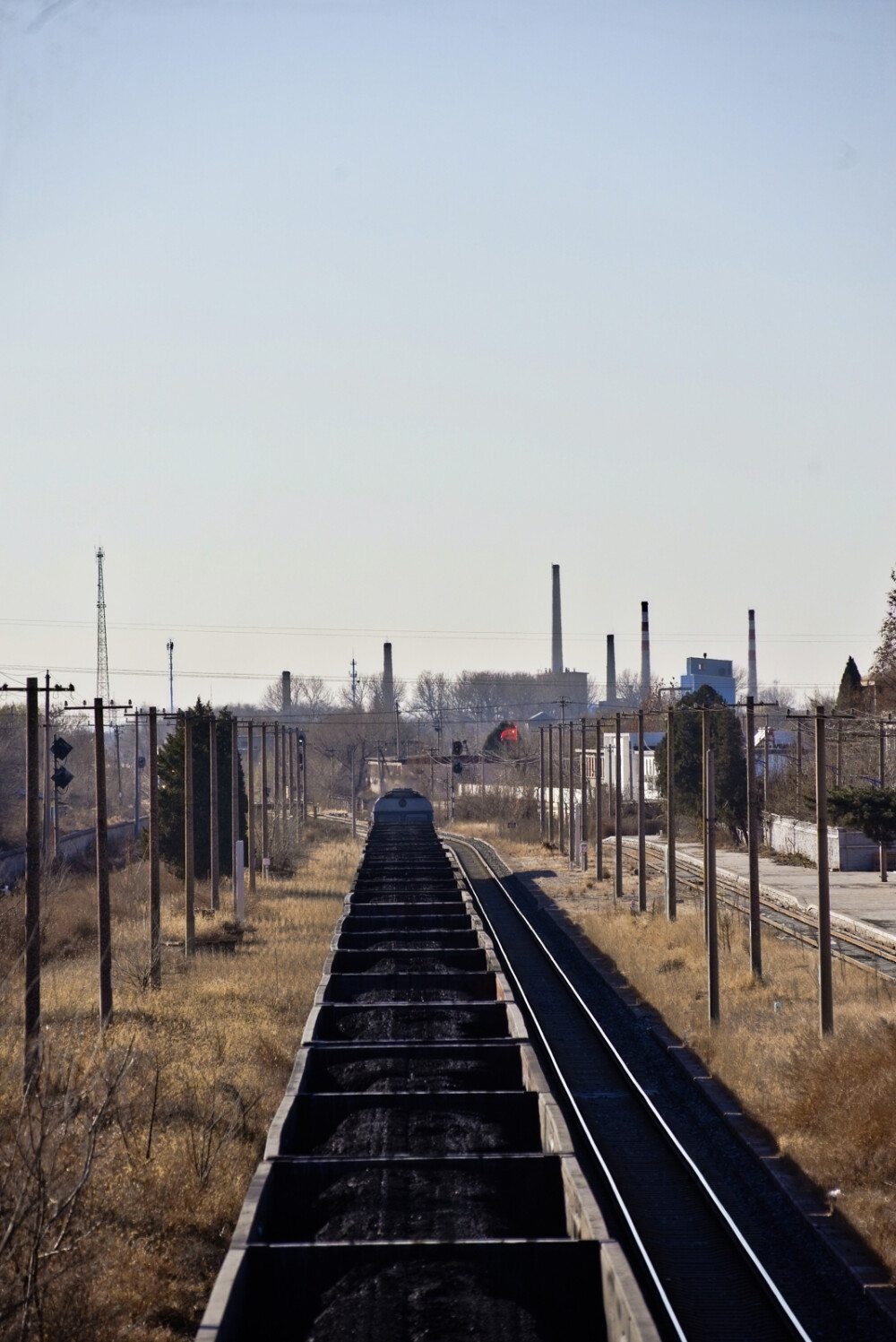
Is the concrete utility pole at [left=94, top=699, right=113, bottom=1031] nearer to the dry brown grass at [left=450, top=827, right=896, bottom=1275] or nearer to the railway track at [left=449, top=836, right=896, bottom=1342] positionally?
the railway track at [left=449, top=836, right=896, bottom=1342]

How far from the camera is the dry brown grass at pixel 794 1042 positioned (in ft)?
39.9

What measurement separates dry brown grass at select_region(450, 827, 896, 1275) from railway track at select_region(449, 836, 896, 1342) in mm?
569

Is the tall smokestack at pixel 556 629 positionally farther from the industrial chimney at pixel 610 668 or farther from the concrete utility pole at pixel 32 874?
the concrete utility pole at pixel 32 874

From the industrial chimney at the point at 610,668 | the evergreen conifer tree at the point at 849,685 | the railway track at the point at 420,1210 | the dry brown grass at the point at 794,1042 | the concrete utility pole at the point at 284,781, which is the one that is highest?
the industrial chimney at the point at 610,668

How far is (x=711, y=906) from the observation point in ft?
62.5

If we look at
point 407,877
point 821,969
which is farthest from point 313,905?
point 821,969

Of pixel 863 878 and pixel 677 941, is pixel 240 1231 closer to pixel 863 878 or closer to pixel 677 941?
pixel 677 941

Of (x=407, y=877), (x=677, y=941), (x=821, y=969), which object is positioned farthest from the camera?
(x=407, y=877)

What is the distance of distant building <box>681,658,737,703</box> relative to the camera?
415ft

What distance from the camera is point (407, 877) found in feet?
102

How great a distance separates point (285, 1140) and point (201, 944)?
17.4 m

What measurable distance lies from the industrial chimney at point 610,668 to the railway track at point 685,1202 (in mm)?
97723

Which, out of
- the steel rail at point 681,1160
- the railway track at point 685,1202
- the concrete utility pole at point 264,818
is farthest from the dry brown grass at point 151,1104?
the concrete utility pole at point 264,818

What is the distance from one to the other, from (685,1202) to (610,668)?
355 feet
